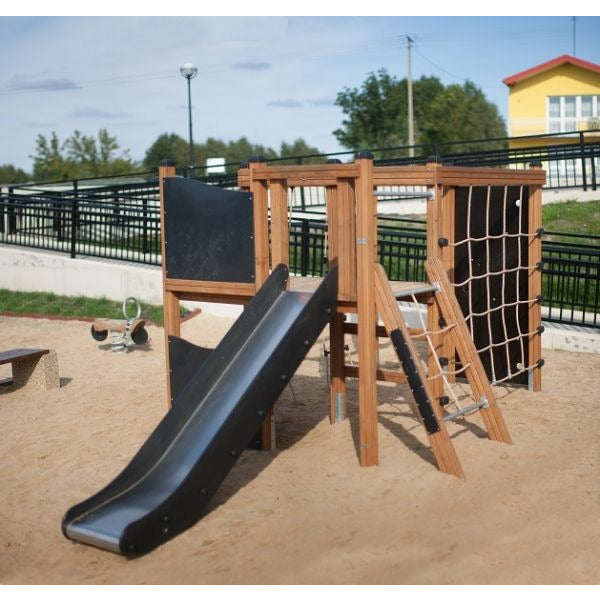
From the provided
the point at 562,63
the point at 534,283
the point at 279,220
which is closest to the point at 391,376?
the point at 279,220

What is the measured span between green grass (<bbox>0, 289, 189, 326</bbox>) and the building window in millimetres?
26697

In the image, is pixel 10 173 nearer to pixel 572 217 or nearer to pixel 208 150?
pixel 208 150

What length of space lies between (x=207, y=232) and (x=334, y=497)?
2162mm

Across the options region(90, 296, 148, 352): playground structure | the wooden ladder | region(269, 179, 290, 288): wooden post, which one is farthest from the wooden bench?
the wooden ladder

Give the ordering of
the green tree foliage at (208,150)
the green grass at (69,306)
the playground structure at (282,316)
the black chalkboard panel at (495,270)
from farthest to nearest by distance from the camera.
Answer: the green tree foliage at (208,150), the green grass at (69,306), the black chalkboard panel at (495,270), the playground structure at (282,316)

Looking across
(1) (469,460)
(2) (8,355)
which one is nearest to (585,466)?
(1) (469,460)

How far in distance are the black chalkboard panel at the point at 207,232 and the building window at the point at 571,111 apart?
31614mm

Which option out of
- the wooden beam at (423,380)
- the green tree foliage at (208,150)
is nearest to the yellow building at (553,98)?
the wooden beam at (423,380)

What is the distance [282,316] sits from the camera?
6.11 m

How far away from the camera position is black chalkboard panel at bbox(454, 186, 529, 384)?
7887 millimetres

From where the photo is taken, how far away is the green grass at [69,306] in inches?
497

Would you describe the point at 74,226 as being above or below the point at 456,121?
below

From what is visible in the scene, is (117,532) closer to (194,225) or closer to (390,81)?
(194,225)

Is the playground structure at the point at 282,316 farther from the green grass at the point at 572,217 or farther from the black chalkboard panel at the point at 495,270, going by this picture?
the green grass at the point at 572,217
